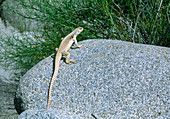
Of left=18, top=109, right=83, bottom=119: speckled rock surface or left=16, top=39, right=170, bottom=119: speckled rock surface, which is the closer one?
left=18, top=109, right=83, bottom=119: speckled rock surface

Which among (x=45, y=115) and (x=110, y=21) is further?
(x=110, y=21)

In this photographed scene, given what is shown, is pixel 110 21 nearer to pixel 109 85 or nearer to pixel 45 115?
pixel 109 85

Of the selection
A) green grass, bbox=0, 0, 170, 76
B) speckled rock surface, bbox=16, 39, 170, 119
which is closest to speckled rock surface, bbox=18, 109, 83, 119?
speckled rock surface, bbox=16, 39, 170, 119

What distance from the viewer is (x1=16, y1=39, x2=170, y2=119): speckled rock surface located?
9.50 feet

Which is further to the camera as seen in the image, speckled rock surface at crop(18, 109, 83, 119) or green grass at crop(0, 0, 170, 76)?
green grass at crop(0, 0, 170, 76)

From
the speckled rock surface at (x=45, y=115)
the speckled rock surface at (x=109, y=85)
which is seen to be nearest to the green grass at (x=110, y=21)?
the speckled rock surface at (x=109, y=85)

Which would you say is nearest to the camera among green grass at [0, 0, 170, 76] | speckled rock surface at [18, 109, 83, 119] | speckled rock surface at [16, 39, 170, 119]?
speckled rock surface at [18, 109, 83, 119]

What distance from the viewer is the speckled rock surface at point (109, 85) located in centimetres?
290

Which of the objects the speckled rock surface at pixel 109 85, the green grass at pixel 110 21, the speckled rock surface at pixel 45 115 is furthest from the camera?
the green grass at pixel 110 21

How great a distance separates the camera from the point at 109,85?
3.08 meters

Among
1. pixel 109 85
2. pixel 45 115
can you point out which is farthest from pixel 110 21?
pixel 45 115

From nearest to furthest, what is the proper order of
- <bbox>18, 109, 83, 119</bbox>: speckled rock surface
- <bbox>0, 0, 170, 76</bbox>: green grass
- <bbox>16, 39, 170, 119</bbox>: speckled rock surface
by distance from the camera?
<bbox>18, 109, 83, 119</bbox>: speckled rock surface
<bbox>16, 39, 170, 119</bbox>: speckled rock surface
<bbox>0, 0, 170, 76</bbox>: green grass

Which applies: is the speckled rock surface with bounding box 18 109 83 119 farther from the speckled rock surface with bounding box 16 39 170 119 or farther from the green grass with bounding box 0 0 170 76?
the green grass with bounding box 0 0 170 76

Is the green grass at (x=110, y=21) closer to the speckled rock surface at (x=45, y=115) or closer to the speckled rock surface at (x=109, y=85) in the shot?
the speckled rock surface at (x=109, y=85)
